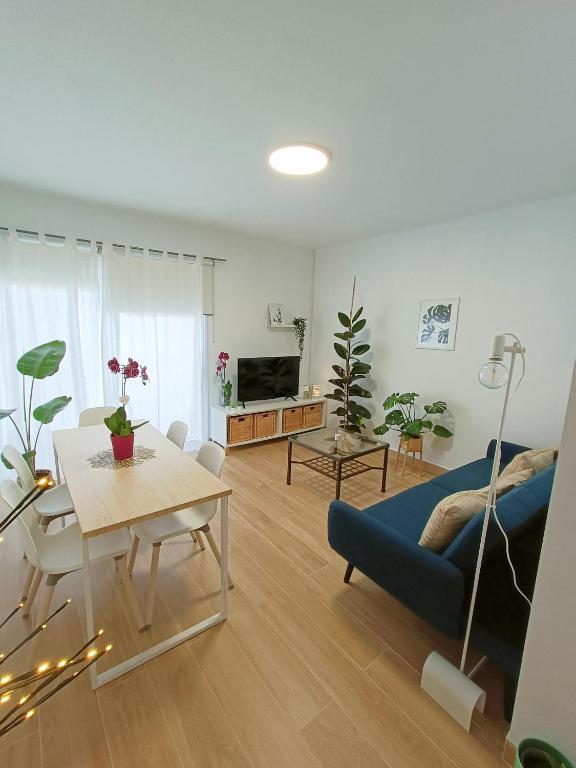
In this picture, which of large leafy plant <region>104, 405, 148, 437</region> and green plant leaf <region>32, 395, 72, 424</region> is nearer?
large leafy plant <region>104, 405, 148, 437</region>

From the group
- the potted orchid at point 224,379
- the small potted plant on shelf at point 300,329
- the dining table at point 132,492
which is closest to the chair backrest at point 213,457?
the dining table at point 132,492

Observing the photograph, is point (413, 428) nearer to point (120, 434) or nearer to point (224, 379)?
point (224, 379)

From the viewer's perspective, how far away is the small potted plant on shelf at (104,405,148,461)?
2.03m

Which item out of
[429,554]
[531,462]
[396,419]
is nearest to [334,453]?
[396,419]

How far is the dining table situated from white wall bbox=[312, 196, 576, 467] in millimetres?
2675

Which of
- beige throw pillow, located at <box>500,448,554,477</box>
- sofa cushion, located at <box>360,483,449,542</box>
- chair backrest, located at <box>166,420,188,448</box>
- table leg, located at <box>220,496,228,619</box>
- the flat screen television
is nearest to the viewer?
table leg, located at <box>220,496,228,619</box>

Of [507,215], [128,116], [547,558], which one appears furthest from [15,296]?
[507,215]

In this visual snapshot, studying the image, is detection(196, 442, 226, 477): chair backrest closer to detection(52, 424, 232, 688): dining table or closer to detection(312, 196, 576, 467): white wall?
detection(52, 424, 232, 688): dining table

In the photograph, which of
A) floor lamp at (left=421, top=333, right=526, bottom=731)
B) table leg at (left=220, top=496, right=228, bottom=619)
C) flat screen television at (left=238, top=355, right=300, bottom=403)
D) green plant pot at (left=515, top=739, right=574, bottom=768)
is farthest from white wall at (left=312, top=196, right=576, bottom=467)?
table leg at (left=220, top=496, right=228, bottom=619)

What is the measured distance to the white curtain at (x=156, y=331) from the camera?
349 centimetres

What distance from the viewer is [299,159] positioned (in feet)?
7.44

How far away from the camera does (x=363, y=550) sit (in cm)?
181

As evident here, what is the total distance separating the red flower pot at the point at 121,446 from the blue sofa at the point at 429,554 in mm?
1206

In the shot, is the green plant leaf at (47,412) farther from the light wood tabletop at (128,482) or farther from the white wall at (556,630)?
the white wall at (556,630)
